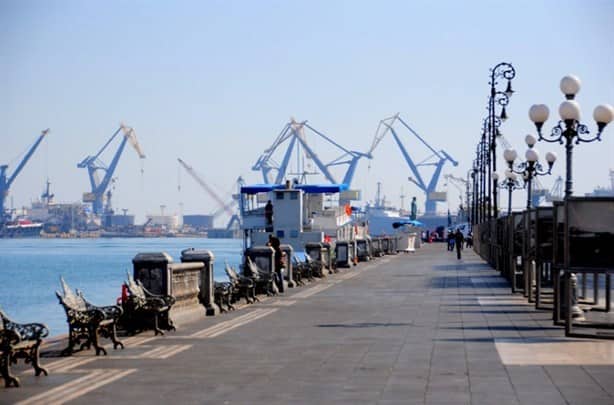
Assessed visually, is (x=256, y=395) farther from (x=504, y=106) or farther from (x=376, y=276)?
(x=504, y=106)

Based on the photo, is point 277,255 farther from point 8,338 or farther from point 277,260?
point 8,338

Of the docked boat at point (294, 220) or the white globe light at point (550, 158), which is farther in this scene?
the docked boat at point (294, 220)

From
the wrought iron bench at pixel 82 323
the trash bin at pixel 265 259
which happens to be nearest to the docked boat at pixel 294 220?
the trash bin at pixel 265 259

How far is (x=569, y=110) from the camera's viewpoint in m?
21.0

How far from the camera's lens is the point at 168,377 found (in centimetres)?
1348

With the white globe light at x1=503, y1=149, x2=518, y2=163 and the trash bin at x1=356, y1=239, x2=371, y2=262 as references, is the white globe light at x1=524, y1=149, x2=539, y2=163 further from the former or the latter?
the trash bin at x1=356, y1=239, x2=371, y2=262

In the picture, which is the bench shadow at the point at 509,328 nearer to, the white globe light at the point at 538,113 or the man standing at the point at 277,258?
the white globe light at the point at 538,113

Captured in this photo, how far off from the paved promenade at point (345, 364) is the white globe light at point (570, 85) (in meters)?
4.08

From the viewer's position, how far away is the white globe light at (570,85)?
2114 cm

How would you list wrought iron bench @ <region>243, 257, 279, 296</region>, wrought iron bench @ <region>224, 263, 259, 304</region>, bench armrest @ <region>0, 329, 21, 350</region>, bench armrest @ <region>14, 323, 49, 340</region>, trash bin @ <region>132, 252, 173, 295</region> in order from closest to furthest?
1. bench armrest @ <region>0, 329, 21, 350</region>
2. bench armrest @ <region>14, 323, 49, 340</region>
3. trash bin @ <region>132, 252, 173, 295</region>
4. wrought iron bench @ <region>224, 263, 259, 304</region>
5. wrought iron bench @ <region>243, 257, 279, 296</region>

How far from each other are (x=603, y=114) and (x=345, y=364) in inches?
360

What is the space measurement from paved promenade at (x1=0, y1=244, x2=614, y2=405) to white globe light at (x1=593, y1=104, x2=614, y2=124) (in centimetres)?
373

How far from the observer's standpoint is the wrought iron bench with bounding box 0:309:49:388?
41.5 ft

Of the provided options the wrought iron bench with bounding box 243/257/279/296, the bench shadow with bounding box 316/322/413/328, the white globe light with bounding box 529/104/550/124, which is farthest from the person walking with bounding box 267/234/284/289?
the bench shadow with bounding box 316/322/413/328
